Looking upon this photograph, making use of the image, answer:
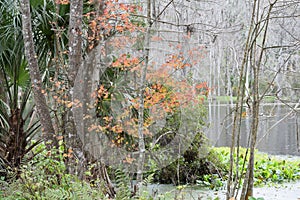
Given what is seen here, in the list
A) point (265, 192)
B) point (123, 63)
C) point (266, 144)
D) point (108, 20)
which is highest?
point (108, 20)

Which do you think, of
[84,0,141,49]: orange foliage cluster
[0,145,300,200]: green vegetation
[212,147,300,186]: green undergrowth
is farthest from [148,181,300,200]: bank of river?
[84,0,141,49]: orange foliage cluster

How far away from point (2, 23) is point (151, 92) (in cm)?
226

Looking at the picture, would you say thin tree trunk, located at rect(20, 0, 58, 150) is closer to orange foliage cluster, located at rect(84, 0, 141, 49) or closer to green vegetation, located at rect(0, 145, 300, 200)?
green vegetation, located at rect(0, 145, 300, 200)

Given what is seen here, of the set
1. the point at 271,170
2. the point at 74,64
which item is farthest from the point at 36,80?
the point at 271,170

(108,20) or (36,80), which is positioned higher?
(108,20)

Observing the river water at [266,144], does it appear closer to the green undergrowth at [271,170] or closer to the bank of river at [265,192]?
the bank of river at [265,192]

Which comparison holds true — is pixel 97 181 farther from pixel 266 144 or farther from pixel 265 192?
pixel 266 144

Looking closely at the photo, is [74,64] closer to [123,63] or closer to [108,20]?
[108,20]

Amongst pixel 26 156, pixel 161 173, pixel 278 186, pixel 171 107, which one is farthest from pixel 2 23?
pixel 278 186

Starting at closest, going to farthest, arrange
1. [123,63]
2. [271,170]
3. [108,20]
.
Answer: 1. [108,20]
2. [123,63]
3. [271,170]

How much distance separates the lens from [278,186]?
677cm

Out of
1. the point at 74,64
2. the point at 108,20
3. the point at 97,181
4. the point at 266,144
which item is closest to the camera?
the point at 97,181

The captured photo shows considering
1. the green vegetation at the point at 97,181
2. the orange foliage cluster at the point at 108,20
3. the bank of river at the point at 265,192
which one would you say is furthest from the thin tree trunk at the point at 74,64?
the bank of river at the point at 265,192

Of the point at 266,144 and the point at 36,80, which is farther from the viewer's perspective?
the point at 266,144
